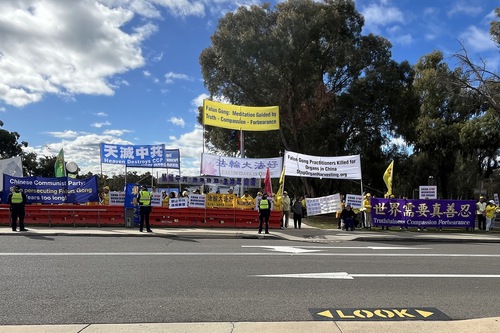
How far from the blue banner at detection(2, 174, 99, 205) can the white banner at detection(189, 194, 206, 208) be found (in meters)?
4.27

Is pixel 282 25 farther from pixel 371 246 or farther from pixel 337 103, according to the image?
pixel 371 246

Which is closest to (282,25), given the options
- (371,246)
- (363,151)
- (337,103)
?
(337,103)

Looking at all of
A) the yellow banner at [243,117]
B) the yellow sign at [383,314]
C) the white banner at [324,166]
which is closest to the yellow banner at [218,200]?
the white banner at [324,166]

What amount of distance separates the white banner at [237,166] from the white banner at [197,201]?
6.68 ft

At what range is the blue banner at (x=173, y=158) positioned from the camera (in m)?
24.8

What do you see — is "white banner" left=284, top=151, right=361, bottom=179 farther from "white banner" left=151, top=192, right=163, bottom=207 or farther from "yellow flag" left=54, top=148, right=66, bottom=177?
"yellow flag" left=54, top=148, right=66, bottom=177

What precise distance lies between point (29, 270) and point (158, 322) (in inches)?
173

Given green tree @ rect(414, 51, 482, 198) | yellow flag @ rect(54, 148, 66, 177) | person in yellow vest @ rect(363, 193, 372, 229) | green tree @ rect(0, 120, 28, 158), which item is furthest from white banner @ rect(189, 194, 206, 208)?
green tree @ rect(0, 120, 28, 158)

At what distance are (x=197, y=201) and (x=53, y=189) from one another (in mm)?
6186

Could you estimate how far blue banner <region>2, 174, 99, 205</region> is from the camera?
18.3 m

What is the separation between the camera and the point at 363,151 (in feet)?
116

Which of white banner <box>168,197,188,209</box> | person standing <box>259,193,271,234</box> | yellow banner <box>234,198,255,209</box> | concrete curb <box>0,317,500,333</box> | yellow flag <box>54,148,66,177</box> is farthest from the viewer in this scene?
yellow flag <box>54,148,66,177</box>

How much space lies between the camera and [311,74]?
31.4 metres

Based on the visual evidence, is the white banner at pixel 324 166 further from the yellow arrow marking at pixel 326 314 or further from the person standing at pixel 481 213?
the yellow arrow marking at pixel 326 314
